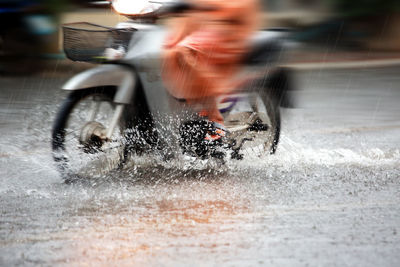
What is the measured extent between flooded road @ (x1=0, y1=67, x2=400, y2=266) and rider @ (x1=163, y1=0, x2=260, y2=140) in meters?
0.62

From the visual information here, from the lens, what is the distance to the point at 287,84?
473cm

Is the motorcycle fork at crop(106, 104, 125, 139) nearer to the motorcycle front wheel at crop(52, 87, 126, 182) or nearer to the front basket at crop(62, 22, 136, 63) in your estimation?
the motorcycle front wheel at crop(52, 87, 126, 182)

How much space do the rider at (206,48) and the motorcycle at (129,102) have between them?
0.28 feet

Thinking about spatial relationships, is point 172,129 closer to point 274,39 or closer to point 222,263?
point 274,39

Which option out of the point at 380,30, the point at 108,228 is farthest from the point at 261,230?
the point at 380,30

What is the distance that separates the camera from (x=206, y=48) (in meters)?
4.21

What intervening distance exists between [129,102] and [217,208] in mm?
1000

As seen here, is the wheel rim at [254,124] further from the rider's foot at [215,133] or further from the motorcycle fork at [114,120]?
the motorcycle fork at [114,120]

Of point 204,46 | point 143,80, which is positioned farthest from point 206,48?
point 143,80

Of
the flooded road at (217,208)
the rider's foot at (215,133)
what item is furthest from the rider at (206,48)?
the flooded road at (217,208)

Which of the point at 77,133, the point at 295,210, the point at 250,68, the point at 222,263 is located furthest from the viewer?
the point at 250,68

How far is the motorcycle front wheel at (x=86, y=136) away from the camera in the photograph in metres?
4.00

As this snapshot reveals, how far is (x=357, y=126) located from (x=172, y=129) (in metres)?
2.62

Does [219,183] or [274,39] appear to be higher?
[274,39]
